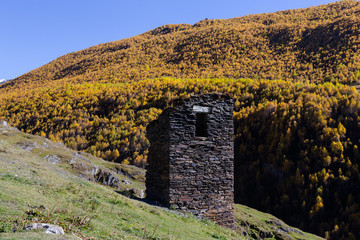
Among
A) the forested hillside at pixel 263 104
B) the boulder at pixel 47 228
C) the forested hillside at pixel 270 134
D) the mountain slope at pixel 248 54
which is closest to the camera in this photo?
the boulder at pixel 47 228

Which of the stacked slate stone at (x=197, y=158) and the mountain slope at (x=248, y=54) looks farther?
the mountain slope at (x=248, y=54)

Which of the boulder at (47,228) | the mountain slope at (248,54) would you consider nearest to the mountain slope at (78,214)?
the boulder at (47,228)

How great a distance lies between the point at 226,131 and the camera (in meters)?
11.7

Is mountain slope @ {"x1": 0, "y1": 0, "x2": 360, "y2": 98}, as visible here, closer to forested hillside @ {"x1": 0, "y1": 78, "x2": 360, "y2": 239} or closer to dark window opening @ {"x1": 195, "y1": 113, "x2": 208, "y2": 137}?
forested hillside @ {"x1": 0, "y1": 78, "x2": 360, "y2": 239}

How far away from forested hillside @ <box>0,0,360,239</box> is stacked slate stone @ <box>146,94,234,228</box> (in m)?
15.1


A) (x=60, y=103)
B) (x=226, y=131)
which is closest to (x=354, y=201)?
(x=226, y=131)

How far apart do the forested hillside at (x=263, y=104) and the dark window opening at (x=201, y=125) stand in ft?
52.5

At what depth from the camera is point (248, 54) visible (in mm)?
75625

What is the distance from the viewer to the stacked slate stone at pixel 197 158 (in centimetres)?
1076

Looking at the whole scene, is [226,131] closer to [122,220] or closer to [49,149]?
[122,220]

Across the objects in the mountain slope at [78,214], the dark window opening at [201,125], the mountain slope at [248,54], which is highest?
the mountain slope at [248,54]

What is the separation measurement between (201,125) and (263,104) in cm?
2924

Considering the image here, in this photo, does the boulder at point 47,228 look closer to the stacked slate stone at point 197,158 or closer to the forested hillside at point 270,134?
the stacked slate stone at point 197,158

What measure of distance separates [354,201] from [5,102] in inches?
2462
